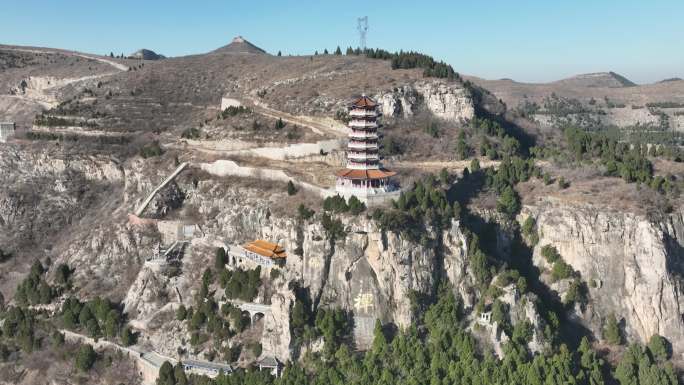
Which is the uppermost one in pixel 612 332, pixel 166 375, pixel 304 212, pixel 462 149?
pixel 462 149

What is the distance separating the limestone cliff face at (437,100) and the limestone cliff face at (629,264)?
32610 mm

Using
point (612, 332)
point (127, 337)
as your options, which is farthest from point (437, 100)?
point (127, 337)

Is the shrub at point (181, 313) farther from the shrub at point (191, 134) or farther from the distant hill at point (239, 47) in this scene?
the distant hill at point (239, 47)

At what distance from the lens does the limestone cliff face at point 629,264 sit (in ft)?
230

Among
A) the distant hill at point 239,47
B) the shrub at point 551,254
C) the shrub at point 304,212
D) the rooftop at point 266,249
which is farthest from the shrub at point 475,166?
the distant hill at point 239,47

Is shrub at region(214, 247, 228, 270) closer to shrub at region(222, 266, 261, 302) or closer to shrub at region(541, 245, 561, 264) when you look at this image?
shrub at region(222, 266, 261, 302)

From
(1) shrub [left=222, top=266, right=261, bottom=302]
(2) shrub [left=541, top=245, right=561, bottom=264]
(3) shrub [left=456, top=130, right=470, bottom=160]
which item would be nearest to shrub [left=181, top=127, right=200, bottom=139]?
(1) shrub [left=222, top=266, right=261, bottom=302]

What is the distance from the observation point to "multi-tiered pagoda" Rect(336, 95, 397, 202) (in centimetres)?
6819

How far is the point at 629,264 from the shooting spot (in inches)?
2810

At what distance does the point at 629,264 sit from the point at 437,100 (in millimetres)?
41390

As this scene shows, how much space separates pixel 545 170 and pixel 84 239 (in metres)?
56.6

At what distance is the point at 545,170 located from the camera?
8662 centimetres

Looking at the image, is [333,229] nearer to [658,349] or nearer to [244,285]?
[244,285]

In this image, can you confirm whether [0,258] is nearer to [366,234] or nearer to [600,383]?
[366,234]
